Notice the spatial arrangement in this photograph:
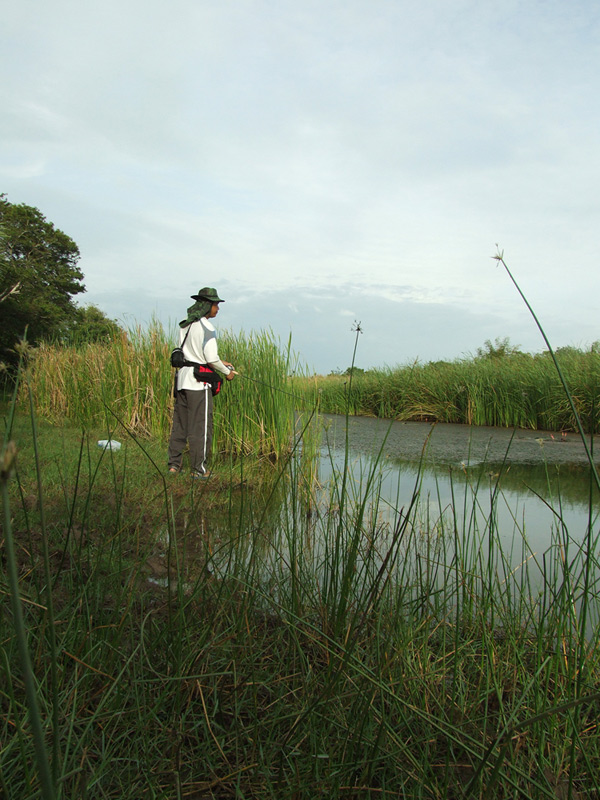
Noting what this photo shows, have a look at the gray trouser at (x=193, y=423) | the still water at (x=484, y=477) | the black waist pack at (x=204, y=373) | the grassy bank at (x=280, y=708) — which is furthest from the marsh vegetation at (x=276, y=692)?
the black waist pack at (x=204, y=373)

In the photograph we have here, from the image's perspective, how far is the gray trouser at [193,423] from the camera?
486cm

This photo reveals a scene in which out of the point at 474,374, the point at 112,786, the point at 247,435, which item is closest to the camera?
the point at 112,786

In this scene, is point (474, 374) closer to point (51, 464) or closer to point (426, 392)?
point (426, 392)

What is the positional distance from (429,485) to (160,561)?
241 centimetres

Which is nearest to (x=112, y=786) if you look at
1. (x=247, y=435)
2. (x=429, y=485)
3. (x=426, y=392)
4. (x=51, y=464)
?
(x=429, y=485)

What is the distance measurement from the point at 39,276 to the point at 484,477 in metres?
21.5

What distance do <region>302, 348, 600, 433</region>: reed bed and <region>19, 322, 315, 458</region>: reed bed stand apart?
0.95m

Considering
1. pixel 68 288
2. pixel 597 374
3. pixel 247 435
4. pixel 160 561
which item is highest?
pixel 68 288

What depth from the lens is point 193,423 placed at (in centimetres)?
487

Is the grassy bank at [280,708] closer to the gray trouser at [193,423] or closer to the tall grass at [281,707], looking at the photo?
the tall grass at [281,707]

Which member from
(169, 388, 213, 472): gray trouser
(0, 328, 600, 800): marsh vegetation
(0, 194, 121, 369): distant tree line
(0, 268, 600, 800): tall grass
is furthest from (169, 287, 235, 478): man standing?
(0, 194, 121, 369): distant tree line

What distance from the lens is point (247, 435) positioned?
6.00 m

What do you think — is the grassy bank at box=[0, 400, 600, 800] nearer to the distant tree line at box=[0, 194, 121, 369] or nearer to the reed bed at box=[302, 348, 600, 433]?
the reed bed at box=[302, 348, 600, 433]

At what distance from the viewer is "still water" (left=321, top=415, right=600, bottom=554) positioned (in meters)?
2.23
